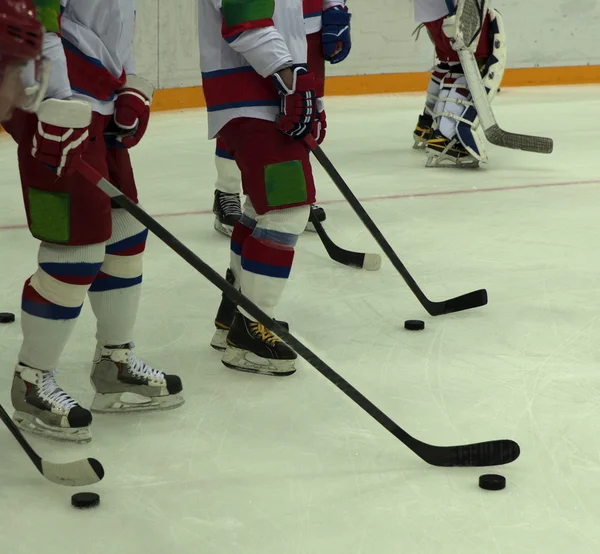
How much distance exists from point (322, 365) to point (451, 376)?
0.55 metres

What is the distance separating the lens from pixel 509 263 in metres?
3.18

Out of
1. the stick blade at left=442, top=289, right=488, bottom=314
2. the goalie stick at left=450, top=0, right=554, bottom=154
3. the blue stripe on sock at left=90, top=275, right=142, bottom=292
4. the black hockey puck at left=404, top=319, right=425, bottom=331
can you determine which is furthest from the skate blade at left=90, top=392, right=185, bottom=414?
the goalie stick at left=450, top=0, right=554, bottom=154

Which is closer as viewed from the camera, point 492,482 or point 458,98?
point 492,482

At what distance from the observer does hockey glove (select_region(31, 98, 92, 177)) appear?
1704 mm

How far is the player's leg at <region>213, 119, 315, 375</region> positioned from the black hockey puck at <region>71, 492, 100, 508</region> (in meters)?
0.66

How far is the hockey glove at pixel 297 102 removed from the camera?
7.00 ft

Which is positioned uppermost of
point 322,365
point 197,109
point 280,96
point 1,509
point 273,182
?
point 280,96

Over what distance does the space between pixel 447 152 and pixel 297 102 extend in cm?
264

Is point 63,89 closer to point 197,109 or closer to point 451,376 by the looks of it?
point 451,376

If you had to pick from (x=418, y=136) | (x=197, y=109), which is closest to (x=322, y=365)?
(x=418, y=136)

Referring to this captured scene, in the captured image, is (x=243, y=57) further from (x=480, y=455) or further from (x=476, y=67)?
(x=476, y=67)

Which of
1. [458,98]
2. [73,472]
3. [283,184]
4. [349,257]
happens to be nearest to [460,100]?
[458,98]

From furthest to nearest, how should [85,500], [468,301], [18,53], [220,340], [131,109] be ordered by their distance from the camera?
[468,301] → [220,340] → [131,109] → [85,500] → [18,53]

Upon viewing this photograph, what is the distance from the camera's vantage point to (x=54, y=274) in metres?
1.88
